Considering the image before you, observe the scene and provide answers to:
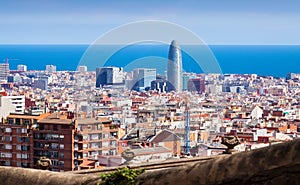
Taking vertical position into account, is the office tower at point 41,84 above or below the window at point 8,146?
above

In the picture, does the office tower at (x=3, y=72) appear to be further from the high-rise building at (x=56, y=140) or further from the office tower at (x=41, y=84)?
the high-rise building at (x=56, y=140)

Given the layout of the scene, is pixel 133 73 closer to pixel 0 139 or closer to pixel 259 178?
pixel 0 139

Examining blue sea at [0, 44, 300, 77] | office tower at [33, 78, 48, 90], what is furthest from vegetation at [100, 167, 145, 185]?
office tower at [33, 78, 48, 90]

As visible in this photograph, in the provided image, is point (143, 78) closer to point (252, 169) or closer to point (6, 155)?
point (6, 155)

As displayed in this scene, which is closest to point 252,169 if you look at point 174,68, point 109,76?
point 174,68

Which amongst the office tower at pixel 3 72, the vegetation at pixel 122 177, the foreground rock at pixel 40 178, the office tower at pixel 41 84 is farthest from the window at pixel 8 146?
the office tower at pixel 3 72

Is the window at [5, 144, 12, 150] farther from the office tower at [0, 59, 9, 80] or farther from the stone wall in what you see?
the office tower at [0, 59, 9, 80]


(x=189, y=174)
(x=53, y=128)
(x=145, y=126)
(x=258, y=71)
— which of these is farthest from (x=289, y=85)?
(x=189, y=174)
